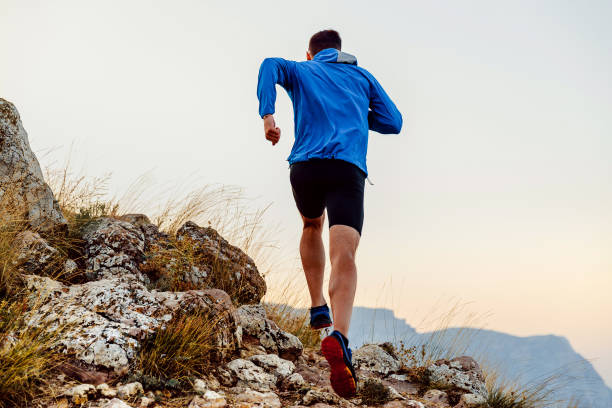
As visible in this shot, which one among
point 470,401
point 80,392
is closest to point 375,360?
point 470,401

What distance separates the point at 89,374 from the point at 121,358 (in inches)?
8.2

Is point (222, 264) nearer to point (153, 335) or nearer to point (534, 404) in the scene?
point (153, 335)

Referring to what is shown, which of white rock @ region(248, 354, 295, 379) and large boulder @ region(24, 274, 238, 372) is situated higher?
large boulder @ region(24, 274, 238, 372)

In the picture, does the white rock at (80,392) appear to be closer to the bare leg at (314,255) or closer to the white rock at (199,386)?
the white rock at (199,386)

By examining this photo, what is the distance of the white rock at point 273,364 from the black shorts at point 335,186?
4.85 feet

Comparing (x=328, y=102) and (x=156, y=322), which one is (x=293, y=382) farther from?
(x=328, y=102)

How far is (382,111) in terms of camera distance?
4.07 m

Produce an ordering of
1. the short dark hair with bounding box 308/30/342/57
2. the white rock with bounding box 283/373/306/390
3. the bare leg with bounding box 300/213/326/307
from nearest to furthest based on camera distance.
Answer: the bare leg with bounding box 300/213/326/307 → the white rock with bounding box 283/373/306/390 → the short dark hair with bounding box 308/30/342/57

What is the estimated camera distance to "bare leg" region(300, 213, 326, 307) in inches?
157

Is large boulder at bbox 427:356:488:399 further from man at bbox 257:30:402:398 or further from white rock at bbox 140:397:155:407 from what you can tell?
white rock at bbox 140:397:155:407

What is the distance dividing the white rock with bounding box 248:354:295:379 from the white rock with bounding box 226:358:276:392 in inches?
4.8

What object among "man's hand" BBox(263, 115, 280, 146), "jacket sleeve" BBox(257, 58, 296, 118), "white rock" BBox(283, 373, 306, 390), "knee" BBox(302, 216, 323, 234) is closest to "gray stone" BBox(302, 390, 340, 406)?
"white rock" BBox(283, 373, 306, 390)

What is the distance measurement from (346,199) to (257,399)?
1432 mm

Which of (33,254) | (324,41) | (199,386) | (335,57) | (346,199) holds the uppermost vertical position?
(324,41)
